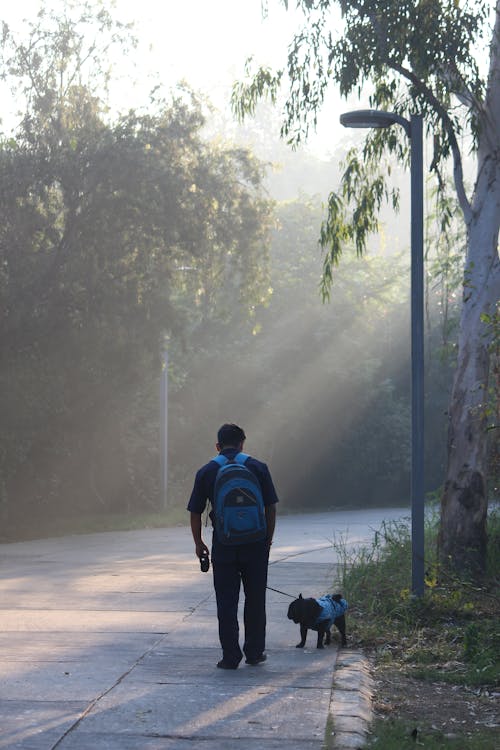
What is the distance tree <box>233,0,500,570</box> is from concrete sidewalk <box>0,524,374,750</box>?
6.52 ft

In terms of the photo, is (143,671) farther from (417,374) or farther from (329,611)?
(417,374)

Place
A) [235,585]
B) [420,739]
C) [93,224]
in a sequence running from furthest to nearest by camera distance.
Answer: [93,224], [235,585], [420,739]

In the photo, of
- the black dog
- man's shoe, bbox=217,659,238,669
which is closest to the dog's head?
the black dog

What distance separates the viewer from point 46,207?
2334 cm

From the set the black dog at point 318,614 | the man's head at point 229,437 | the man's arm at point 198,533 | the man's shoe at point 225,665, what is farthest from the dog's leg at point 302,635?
the man's head at point 229,437

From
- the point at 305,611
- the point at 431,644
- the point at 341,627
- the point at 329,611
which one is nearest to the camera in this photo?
the point at 305,611

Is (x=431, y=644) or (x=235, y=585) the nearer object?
(x=235, y=585)

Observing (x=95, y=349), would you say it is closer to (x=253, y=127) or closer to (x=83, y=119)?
(x=83, y=119)

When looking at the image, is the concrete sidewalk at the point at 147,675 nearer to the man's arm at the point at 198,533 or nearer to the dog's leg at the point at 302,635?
the dog's leg at the point at 302,635

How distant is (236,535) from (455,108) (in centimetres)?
747

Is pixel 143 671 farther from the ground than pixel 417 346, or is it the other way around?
pixel 417 346

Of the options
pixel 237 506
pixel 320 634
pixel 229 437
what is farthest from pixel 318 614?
pixel 229 437

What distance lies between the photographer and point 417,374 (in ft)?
34.9

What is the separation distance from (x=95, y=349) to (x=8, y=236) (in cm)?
336
